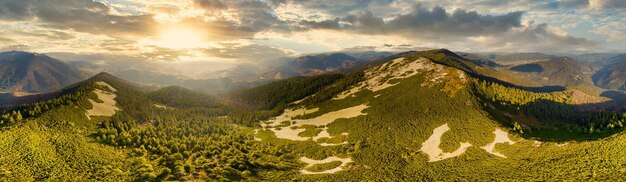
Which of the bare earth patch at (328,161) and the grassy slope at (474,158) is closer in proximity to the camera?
the grassy slope at (474,158)

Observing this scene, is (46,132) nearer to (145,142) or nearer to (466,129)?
(145,142)

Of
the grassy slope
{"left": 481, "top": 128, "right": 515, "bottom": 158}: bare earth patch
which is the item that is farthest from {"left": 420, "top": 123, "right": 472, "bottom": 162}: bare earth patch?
{"left": 481, "top": 128, "right": 515, "bottom": 158}: bare earth patch

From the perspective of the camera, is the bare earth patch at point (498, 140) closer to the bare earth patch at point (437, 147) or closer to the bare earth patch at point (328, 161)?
the bare earth patch at point (437, 147)

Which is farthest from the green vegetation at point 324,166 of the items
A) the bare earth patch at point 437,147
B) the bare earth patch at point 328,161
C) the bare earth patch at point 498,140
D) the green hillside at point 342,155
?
the bare earth patch at point 498,140

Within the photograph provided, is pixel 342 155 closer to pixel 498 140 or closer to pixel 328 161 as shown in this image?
pixel 328 161

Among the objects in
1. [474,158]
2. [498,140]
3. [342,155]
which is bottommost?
[342,155]

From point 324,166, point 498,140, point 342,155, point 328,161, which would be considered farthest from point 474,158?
point 324,166

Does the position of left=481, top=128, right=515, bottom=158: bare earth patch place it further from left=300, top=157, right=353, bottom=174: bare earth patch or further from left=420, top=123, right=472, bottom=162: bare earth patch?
left=300, top=157, right=353, bottom=174: bare earth patch

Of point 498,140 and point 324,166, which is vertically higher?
point 498,140

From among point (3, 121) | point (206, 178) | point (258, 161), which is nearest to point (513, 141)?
point (258, 161)
